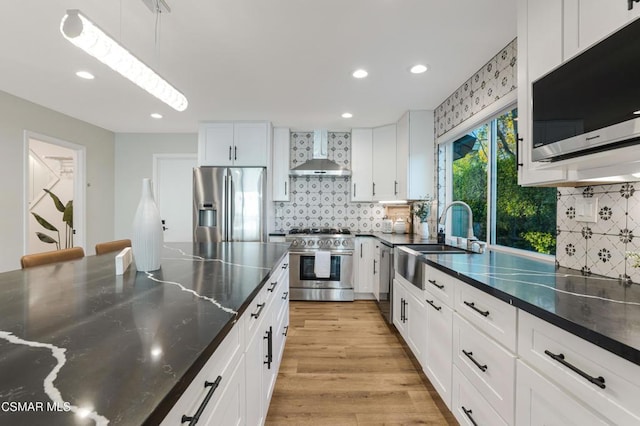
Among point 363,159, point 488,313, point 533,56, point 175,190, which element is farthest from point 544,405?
point 175,190

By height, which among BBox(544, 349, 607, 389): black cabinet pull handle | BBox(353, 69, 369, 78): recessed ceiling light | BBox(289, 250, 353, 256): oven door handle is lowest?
BBox(289, 250, 353, 256): oven door handle

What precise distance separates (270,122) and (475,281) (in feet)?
11.1

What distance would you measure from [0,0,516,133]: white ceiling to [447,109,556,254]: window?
592 mm

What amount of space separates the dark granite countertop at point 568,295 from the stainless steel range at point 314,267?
6.80 ft

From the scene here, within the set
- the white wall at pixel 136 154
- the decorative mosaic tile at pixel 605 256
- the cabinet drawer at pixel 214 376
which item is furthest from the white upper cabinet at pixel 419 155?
the white wall at pixel 136 154

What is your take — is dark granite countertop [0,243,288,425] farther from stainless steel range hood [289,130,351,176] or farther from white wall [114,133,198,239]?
white wall [114,133,198,239]

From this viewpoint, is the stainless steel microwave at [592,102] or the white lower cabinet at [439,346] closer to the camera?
the stainless steel microwave at [592,102]

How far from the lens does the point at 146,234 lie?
133 centimetres

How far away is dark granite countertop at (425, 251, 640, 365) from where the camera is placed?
0.77m

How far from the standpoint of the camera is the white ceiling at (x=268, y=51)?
1749mm

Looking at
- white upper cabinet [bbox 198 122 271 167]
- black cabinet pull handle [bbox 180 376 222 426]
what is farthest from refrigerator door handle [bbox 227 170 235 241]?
black cabinet pull handle [bbox 180 376 222 426]

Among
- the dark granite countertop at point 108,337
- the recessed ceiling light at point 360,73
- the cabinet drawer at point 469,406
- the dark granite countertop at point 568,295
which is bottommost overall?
the cabinet drawer at point 469,406

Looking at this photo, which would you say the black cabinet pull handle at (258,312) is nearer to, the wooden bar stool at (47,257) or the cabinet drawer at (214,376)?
the cabinet drawer at (214,376)

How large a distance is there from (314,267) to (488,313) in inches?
107
